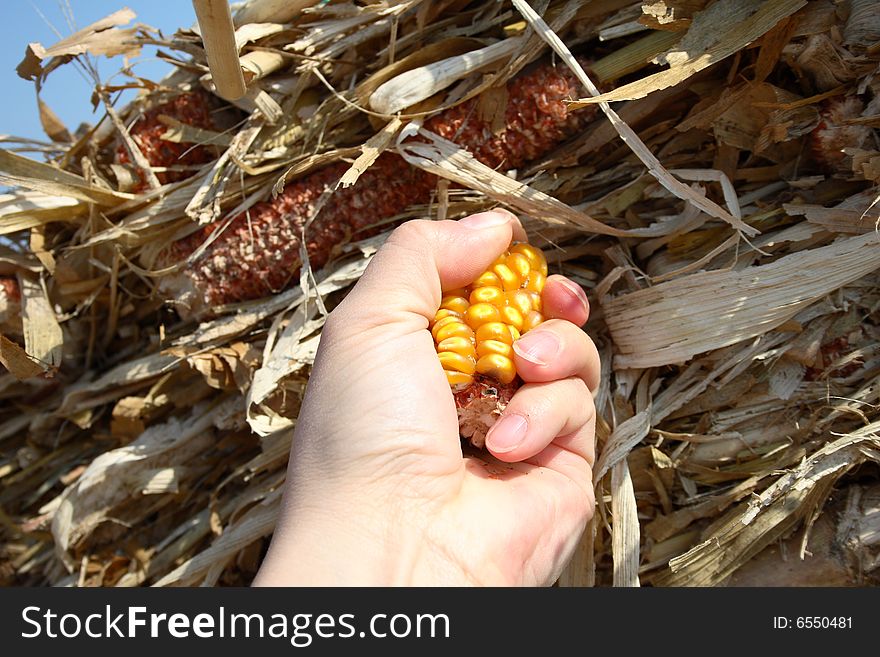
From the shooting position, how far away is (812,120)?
5.08ft

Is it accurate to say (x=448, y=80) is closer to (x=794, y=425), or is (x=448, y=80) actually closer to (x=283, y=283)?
(x=283, y=283)

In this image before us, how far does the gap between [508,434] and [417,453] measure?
185 millimetres

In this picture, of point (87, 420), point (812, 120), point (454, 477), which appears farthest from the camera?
point (87, 420)

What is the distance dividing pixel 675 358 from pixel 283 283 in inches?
46.2

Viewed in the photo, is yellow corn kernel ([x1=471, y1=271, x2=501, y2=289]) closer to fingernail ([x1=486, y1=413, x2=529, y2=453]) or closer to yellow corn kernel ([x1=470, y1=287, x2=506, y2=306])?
yellow corn kernel ([x1=470, y1=287, x2=506, y2=306])

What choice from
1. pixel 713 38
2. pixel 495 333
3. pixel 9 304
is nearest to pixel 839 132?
pixel 713 38

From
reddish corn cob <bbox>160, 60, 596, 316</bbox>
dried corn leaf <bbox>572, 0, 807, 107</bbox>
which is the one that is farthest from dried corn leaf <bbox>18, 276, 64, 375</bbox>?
dried corn leaf <bbox>572, 0, 807, 107</bbox>

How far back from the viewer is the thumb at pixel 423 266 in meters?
1.33

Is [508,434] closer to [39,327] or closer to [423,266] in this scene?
[423,266]

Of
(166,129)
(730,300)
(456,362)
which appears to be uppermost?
(166,129)

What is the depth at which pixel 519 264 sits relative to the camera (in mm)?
1506

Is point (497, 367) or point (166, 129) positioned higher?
point (166, 129)

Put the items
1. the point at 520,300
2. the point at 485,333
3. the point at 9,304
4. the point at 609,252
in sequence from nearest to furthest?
1. the point at 485,333
2. the point at 520,300
3. the point at 609,252
4. the point at 9,304

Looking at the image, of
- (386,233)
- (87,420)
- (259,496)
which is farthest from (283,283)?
(87,420)
